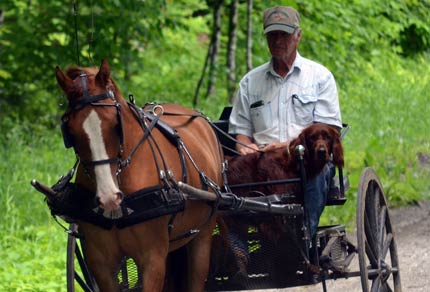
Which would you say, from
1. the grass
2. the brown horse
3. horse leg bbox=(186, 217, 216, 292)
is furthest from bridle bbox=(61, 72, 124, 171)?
the grass

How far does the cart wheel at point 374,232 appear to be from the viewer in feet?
21.8

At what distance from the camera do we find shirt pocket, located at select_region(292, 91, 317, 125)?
6.89 meters

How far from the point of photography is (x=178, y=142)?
5793 millimetres

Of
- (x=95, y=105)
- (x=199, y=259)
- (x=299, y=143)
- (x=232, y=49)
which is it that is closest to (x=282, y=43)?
(x=299, y=143)

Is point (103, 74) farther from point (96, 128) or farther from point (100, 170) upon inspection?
point (100, 170)

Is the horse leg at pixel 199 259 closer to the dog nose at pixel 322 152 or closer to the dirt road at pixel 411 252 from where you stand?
the dog nose at pixel 322 152

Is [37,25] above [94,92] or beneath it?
above

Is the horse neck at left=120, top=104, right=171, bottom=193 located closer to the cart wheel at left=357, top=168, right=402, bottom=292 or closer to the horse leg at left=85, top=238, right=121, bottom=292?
the horse leg at left=85, top=238, right=121, bottom=292

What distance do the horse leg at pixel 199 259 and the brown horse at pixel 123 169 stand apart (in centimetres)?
10

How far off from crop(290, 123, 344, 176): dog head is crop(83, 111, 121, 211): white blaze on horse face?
1.73m

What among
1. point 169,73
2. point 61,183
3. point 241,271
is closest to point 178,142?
point 61,183

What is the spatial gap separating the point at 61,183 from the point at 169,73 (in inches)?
560

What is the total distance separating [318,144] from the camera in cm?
630

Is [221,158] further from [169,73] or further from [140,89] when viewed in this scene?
[169,73]
